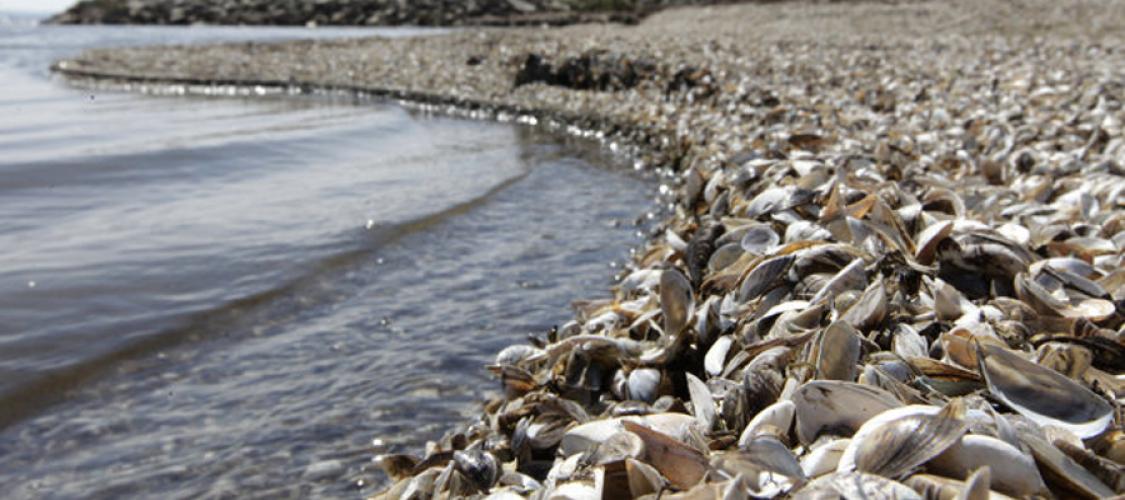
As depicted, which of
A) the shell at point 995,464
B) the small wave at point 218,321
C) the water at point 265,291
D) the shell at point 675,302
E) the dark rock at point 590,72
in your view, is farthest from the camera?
the dark rock at point 590,72

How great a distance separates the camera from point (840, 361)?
74.7 inches

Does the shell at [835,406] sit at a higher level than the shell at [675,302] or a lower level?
higher

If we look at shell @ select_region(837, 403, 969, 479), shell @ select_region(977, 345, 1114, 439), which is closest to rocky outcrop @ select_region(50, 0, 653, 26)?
shell @ select_region(977, 345, 1114, 439)

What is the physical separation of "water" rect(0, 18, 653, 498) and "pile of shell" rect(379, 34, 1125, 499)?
689 millimetres

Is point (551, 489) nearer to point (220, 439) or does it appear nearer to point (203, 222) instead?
point (220, 439)

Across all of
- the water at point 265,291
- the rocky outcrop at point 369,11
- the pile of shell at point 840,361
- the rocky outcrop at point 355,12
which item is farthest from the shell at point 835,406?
the rocky outcrop at point 355,12

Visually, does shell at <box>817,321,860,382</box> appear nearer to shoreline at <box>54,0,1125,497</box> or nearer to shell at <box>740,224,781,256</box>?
shoreline at <box>54,0,1125,497</box>

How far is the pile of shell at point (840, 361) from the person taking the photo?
4.88ft

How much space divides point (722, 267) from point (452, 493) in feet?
4.54

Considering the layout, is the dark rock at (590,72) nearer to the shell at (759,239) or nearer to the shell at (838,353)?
the shell at (759,239)

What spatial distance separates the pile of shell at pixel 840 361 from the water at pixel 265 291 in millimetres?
689

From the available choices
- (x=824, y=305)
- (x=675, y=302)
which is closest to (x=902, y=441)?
(x=824, y=305)

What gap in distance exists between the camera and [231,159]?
881 cm

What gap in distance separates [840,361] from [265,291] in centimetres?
374
